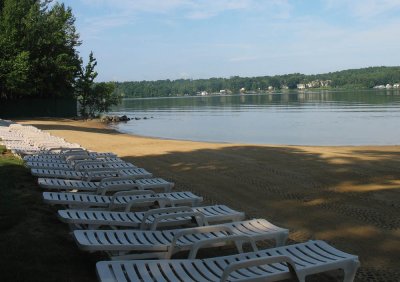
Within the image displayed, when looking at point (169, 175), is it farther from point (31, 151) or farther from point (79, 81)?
point (79, 81)

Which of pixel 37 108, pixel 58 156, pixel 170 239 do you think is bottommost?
pixel 170 239

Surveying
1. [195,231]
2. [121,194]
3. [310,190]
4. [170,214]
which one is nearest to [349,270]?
[195,231]

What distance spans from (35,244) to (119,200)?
46.3 inches

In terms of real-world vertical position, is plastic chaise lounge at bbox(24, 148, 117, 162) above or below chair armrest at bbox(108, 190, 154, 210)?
above

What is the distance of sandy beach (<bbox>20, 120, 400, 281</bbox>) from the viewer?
5512mm

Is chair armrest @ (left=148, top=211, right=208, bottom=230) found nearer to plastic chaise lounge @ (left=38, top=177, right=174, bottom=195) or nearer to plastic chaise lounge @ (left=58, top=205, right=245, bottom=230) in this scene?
plastic chaise lounge @ (left=58, top=205, right=245, bottom=230)

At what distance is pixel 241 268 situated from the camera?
3164 mm

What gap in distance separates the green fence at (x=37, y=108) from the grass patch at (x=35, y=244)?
34315 mm

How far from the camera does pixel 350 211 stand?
6.86 metres

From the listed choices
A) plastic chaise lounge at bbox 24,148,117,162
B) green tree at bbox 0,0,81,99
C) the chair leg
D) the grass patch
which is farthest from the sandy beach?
green tree at bbox 0,0,81,99

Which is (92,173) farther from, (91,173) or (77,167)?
(77,167)

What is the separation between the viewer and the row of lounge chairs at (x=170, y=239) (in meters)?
3.38

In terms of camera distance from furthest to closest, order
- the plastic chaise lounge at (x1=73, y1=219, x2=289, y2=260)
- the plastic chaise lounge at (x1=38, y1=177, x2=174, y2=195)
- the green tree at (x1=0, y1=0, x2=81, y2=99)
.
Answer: the green tree at (x1=0, y1=0, x2=81, y2=99) < the plastic chaise lounge at (x1=38, y1=177, x2=174, y2=195) < the plastic chaise lounge at (x1=73, y1=219, x2=289, y2=260)

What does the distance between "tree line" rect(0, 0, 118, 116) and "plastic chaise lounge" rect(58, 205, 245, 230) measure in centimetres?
3145
